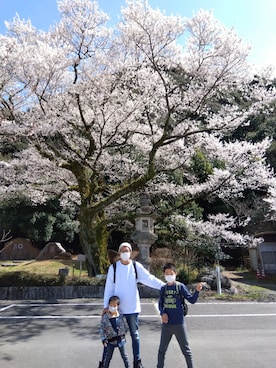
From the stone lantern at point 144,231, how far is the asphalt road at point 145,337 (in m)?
2.88

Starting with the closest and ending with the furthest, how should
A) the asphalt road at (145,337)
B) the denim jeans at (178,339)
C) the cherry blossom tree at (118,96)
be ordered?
1. the denim jeans at (178,339)
2. the asphalt road at (145,337)
3. the cherry blossom tree at (118,96)

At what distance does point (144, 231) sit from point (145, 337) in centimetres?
567

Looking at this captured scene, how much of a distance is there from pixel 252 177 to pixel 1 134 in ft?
27.2

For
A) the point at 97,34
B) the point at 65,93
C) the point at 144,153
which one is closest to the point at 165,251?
the point at 144,153

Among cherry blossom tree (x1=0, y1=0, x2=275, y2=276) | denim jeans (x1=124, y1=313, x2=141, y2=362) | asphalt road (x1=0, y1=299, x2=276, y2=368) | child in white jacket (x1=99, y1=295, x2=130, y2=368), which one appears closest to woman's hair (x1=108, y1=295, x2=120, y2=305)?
child in white jacket (x1=99, y1=295, x2=130, y2=368)

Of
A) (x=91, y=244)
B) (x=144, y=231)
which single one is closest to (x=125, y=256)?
(x=91, y=244)

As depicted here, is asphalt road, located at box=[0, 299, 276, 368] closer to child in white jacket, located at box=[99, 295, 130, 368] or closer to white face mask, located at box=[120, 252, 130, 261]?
child in white jacket, located at box=[99, 295, 130, 368]

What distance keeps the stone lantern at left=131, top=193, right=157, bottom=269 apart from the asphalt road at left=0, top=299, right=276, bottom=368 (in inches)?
113

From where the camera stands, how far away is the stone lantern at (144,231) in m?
10.4

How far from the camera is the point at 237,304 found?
7.77 metres

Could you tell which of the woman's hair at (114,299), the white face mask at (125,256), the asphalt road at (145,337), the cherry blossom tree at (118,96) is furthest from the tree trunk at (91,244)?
the woman's hair at (114,299)

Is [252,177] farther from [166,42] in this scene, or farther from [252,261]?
[252,261]

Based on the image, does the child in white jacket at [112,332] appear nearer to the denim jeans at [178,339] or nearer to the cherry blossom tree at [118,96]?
the denim jeans at [178,339]

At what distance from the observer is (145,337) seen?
4.88 m
